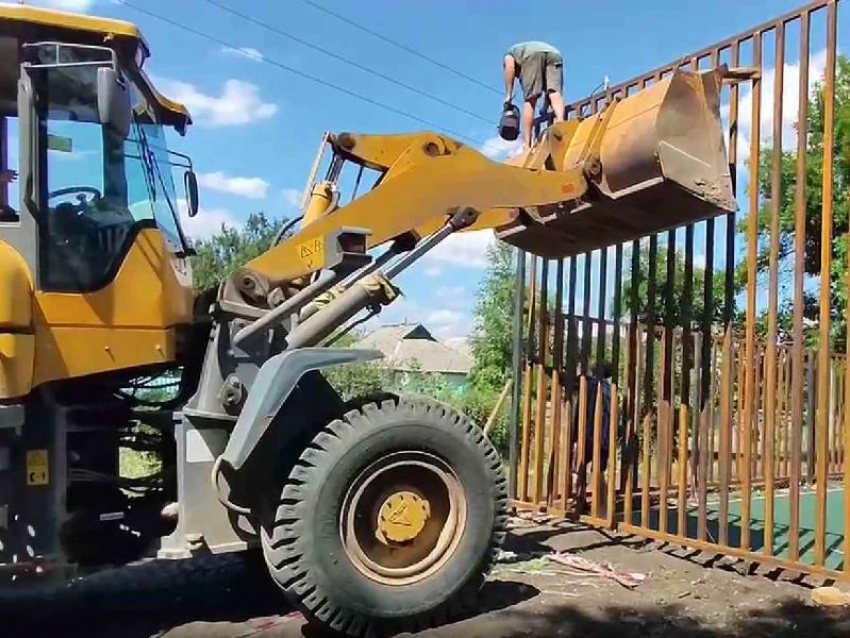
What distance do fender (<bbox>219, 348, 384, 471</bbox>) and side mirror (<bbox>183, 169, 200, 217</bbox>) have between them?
1378 millimetres

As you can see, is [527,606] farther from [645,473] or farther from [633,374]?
[633,374]

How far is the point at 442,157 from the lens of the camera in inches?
235

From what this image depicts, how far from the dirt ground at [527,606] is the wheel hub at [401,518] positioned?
55 centimetres

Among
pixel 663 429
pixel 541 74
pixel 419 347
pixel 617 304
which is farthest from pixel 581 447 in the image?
pixel 419 347

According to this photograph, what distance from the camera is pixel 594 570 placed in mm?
6566

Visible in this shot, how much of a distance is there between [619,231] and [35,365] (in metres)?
4.42

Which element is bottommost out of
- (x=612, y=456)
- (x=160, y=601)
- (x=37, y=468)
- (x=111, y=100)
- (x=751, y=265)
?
(x=160, y=601)

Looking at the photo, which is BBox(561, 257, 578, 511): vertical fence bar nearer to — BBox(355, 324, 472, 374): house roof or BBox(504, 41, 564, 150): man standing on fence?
BBox(504, 41, 564, 150): man standing on fence

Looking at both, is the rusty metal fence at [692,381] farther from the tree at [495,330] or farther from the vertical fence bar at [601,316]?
the tree at [495,330]

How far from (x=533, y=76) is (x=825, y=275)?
10.7 ft

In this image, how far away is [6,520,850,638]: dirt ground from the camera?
521 cm

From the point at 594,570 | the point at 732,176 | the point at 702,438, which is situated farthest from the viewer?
the point at 702,438

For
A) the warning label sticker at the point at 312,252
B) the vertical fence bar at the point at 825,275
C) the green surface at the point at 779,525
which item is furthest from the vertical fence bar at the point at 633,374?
the warning label sticker at the point at 312,252

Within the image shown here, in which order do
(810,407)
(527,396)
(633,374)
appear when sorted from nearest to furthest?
(633,374)
(527,396)
(810,407)
